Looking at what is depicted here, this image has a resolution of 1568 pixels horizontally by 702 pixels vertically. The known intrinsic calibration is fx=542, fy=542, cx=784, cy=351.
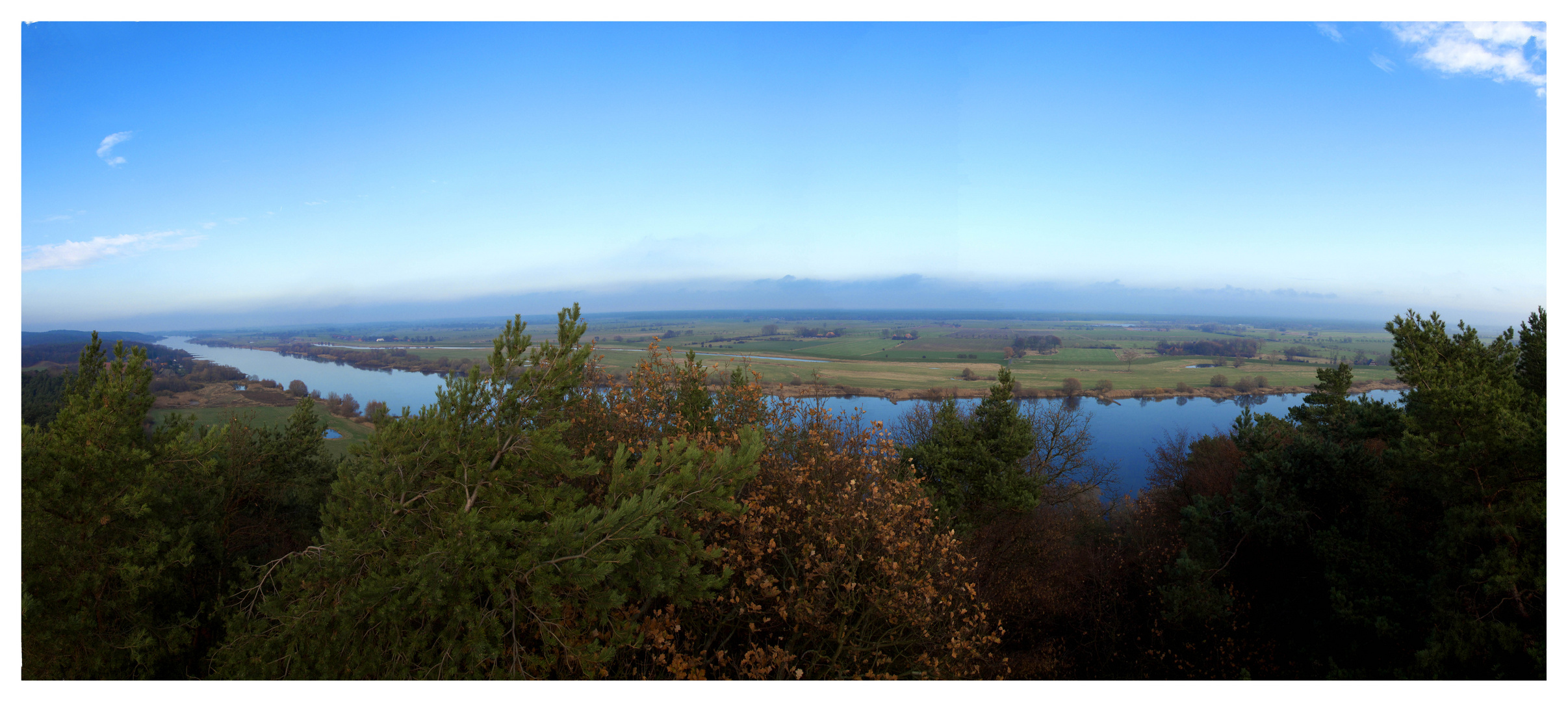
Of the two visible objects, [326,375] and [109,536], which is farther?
[326,375]

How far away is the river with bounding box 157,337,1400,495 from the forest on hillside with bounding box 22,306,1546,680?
8203 millimetres

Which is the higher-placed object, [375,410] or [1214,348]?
[1214,348]

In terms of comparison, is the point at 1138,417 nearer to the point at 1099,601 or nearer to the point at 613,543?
the point at 1099,601

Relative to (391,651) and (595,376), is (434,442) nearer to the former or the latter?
(391,651)

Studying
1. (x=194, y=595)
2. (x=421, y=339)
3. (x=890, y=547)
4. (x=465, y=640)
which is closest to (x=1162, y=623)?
(x=890, y=547)

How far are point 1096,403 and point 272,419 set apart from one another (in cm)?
4728

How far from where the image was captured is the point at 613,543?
5.15 m

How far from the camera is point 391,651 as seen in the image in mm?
4977

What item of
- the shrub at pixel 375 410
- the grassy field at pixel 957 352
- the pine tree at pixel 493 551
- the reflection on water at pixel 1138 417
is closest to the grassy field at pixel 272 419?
the shrub at pixel 375 410

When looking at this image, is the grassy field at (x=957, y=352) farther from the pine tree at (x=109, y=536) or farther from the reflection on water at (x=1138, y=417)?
the pine tree at (x=109, y=536)

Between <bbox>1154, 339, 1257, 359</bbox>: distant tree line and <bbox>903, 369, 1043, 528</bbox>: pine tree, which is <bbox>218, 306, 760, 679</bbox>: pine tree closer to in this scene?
<bbox>903, 369, 1043, 528</bbox>: pine tree

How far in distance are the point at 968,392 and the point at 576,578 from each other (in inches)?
1107

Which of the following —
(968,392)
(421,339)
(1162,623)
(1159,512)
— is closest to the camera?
(1162,623)

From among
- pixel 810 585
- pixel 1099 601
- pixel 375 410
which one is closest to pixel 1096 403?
pixel 1099 601
